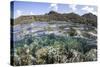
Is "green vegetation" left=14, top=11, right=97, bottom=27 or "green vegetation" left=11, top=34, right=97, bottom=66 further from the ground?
"green vegetation" left=14, top=11, right=97, bottom=27

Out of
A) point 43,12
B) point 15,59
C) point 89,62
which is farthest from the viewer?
point 89,62

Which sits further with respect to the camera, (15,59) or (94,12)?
(94,12)

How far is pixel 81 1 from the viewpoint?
2932 millimetres

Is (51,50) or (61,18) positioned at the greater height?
(61,18)

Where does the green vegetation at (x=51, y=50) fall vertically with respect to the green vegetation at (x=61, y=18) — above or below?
below

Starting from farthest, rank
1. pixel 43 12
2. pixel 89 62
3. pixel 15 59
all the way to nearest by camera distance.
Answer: pixel 89 62 → pixel 43 12 → pixel 15 59

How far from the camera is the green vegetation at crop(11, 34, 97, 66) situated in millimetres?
2605

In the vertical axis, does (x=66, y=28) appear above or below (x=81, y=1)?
below

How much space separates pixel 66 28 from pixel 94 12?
540 millimetres

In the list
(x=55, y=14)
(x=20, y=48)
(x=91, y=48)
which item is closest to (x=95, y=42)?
(x=91, y=48)

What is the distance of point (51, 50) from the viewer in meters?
2.74

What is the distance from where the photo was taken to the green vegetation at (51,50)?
2605 millimetres
